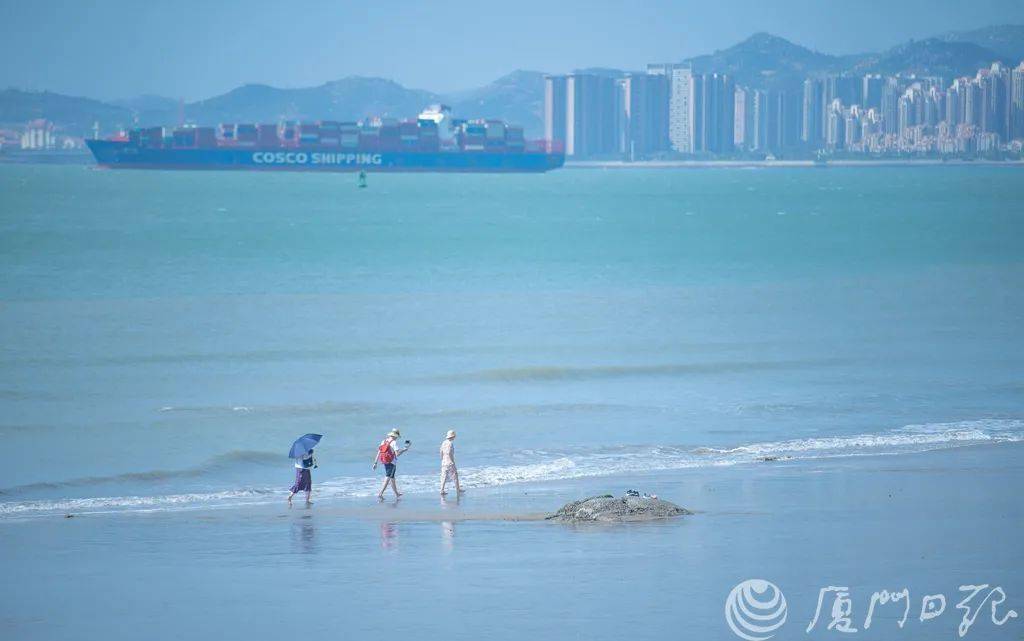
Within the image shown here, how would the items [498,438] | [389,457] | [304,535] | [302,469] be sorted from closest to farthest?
[304,535] → [302,469] → [389,457] → [498,438]

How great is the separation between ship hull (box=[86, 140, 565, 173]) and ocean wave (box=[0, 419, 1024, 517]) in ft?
542

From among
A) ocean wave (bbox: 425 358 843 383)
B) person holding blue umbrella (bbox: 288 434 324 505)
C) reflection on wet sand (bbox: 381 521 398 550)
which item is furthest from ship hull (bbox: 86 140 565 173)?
reflection on wet sand (bbox: 381 521 398 550)

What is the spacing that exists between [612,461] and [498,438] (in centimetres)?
283

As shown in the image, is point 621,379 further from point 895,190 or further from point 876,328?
point 895,190

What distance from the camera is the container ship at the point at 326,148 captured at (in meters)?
182

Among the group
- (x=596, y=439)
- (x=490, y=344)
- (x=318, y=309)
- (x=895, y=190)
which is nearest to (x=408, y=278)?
(x=318, y=309)

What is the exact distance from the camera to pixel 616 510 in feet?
46.5

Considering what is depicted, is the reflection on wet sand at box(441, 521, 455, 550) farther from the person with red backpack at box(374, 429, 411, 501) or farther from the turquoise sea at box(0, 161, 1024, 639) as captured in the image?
the person with red backpack at box(374, 429, 411, 501)

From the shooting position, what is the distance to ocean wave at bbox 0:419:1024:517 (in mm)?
16828

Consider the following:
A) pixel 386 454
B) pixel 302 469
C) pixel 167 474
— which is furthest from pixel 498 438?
pixel 302 469

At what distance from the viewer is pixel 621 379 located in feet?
94.6

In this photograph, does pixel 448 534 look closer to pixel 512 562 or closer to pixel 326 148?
pixel 512 562

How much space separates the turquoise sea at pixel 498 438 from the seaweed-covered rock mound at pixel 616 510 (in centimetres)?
36

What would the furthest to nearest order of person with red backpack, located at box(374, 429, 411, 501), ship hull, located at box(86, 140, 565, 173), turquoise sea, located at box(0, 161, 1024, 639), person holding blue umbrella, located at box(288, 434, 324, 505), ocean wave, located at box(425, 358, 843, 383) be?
ship hull, located at box(86, 140, 565, 173), ocean wave, located at box(425, 358, 843, 383), person with red backpack, located at box(374, 429, 411, 501), person holding blue umbrella, located at box(288, 434, 324, 505), turquoise sea, located at box(0, 161, 1024, 639)
